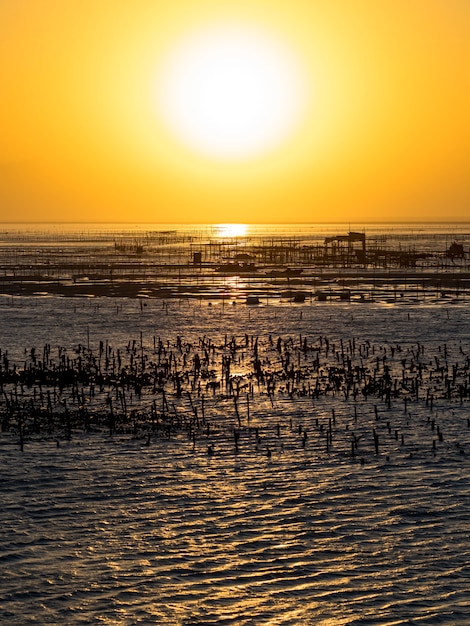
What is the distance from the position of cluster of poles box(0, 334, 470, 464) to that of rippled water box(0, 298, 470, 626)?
7.9 inches

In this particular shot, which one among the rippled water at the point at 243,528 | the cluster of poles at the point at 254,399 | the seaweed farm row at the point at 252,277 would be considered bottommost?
the rippled water at the point at 243,528

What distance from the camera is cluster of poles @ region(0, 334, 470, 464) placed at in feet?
68.3

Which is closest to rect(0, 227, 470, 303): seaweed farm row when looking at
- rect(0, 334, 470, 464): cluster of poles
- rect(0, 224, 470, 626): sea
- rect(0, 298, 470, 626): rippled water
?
rect(0, 334, 470, 464): cluster of poles

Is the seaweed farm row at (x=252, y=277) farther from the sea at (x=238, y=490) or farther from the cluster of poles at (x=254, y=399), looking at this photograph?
the sea at (x=238, y=490)

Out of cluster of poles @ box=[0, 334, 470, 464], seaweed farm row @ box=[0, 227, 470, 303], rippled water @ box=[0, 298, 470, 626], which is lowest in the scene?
rippled water @ box=[0, 298, 470, 626]

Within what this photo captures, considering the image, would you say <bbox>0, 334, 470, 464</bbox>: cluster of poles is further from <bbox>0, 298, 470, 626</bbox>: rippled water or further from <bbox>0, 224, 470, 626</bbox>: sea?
<bbox>0, 298, 470, 626</bbox>: rippled water

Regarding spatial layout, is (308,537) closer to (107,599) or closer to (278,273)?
(107,599)

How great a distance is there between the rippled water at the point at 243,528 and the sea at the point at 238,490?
0.04 meters

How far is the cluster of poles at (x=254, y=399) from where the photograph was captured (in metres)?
20.8

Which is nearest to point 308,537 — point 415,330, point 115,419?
point 115,419

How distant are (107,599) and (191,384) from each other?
51.4 feet

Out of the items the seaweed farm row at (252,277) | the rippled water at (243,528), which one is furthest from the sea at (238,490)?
the seaweed farm row at (252,277)

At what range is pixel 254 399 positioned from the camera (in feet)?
83.9

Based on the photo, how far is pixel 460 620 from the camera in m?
11.8
